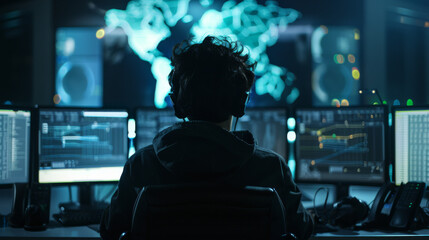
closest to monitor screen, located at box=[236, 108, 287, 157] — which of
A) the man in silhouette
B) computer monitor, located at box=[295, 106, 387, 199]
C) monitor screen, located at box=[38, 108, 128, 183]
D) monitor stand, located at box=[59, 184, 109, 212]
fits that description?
computer monitor, located at box=[295, 106, 387, 199]

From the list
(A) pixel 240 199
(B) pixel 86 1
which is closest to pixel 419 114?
(A) pixel 240 199

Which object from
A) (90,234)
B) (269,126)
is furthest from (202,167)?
(269,126)

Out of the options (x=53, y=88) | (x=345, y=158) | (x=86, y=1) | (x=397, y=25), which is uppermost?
(x=86, y=1)

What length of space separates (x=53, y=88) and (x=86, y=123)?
1.18m

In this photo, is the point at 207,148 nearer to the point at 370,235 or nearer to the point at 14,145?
the point at 370,235

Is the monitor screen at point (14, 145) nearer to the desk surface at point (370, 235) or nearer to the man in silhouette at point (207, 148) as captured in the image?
the man in silhouette at point (207, 148)

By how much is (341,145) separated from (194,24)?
1868 millimetres

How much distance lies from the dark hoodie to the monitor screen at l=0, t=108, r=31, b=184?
996 mm

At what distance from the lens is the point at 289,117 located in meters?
2.08

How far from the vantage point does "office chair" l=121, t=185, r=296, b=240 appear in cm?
82

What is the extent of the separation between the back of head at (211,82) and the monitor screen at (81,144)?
1.09m

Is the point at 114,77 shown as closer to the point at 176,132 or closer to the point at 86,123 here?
the point at 86,123

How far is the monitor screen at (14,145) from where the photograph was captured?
1.82m

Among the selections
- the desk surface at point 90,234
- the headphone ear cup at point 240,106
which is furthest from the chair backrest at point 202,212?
the desk surface at point 90,234
